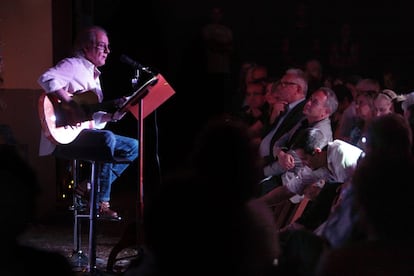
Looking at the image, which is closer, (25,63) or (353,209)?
(353,209)

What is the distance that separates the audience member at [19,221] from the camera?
221 centimetres

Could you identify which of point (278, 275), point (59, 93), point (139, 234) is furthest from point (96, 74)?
point (278, 275)

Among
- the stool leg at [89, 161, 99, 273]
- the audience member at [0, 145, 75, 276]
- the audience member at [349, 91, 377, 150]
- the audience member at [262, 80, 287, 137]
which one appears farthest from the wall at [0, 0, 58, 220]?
the audience member at [0, 145, 75, 276]

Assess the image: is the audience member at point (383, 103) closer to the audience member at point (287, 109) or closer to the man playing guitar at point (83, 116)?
the audience member at point (287, 109)

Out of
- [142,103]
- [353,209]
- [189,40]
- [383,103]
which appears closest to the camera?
[353,209]

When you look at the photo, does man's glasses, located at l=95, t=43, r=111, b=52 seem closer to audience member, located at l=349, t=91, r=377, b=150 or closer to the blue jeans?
the blue jeans

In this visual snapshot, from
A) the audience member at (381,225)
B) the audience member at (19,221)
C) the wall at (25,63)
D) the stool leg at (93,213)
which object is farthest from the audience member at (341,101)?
the audience member at (19,221)

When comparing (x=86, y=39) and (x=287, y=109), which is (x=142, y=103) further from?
(x=287, y=109)

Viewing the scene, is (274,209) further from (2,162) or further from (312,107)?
(2,162)

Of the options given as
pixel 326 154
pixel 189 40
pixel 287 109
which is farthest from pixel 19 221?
pixel 189 40

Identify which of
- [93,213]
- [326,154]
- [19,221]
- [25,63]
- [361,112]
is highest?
[25,63]

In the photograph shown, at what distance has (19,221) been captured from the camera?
235 cm

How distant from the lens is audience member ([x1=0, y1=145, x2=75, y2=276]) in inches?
86.8

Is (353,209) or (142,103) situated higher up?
(142,103)
